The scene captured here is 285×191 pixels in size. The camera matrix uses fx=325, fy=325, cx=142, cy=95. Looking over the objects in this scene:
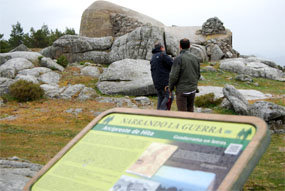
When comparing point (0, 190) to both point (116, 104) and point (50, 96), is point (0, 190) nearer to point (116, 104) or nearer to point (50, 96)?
point (116, 104)

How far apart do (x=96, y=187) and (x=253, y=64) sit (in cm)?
3189

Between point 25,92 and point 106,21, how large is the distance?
2273 centimetres

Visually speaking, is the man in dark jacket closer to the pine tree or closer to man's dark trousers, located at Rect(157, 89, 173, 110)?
man's dark trousers, located at Rect(157, 89, 173, 110)

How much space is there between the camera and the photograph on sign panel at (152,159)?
320cm

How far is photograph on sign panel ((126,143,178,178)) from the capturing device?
3.20 meters

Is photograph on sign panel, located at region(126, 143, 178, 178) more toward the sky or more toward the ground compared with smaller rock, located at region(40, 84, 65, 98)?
more toward the sky

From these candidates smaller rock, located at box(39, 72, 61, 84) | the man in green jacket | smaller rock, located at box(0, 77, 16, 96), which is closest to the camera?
the man in green jacket

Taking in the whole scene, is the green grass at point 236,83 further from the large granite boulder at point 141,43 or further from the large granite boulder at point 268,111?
the large granite boulder at point 268,111

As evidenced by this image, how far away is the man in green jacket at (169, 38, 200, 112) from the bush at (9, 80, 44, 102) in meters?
12.9

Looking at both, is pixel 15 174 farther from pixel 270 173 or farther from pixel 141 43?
pixel 141 43

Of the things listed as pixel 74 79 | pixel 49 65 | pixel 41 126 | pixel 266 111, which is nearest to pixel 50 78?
pixel 74 79

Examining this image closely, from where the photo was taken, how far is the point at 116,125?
4070 millimetres

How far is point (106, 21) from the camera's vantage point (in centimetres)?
4003

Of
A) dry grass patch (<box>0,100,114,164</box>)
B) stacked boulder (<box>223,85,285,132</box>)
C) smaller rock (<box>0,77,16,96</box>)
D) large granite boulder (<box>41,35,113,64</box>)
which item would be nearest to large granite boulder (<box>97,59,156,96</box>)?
dry grass patch (<box>0,100,114,164</box>)
